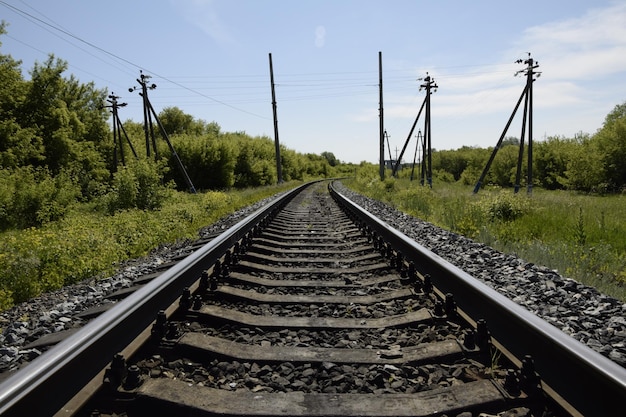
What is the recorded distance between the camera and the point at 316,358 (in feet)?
6.82

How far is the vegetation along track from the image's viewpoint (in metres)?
1.57

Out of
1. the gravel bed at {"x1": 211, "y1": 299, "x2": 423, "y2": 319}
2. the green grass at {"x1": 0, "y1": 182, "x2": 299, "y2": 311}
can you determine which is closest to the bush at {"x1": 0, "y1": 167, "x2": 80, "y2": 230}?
the green grass at {"x1": 0, "y1": 182, "x2": 299, "y2": 311}

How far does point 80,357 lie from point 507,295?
302 centimetres

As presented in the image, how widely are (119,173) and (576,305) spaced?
13.6 m

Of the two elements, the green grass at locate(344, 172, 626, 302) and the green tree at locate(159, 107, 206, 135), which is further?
the green tree at locate(159, 107, 206, 135)

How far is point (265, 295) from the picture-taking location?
124 inches

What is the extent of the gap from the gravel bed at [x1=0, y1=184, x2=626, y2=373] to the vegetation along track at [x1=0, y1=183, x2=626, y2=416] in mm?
541

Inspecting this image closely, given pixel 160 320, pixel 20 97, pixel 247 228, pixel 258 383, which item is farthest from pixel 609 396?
pixel 20 97

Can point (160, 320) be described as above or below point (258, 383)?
above

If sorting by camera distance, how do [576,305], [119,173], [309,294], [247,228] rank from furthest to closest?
[119,173]
[247,228]
[309,294]
[576,305]

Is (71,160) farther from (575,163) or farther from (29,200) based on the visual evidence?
(575,163)

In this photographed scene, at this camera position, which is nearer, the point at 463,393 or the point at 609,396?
the point at 609,396

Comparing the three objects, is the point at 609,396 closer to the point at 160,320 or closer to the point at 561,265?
the point at 160,320

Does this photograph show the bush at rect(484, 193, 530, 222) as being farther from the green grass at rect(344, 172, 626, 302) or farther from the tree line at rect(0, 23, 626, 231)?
the tree line at rect(0, 23, 626, 231)
